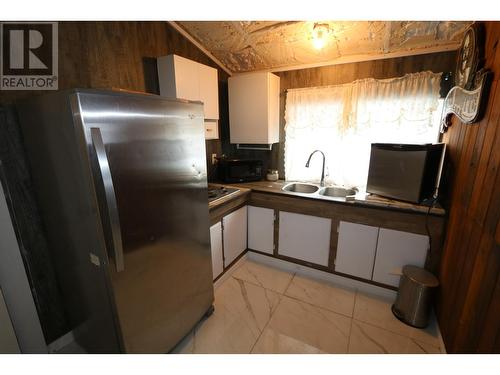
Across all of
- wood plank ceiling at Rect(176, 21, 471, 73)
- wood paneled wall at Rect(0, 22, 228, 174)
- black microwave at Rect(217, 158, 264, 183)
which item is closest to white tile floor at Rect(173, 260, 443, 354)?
black microwave at Rect(217, 158, 264, 183)

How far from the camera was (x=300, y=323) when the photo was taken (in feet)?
5.53

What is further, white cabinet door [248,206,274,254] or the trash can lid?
white cabinet door [248,206,274,254]

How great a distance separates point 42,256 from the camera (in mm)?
1396

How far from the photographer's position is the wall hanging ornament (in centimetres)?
117

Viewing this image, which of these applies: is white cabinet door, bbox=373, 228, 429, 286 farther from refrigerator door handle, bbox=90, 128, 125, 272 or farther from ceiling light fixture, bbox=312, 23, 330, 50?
refrigerator door handle, bbox=90, 128, 125, 272

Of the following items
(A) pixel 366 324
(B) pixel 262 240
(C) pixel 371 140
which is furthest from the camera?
(B) pixel 262 240

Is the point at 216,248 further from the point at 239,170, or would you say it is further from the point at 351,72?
the point at 351,72

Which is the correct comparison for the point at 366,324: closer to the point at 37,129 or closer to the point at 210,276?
the point at 210,276

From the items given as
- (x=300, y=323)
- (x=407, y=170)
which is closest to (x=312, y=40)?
(x=407, y=170)

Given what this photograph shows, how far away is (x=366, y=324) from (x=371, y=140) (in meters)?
1.62

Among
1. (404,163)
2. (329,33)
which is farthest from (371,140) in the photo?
(329,33)

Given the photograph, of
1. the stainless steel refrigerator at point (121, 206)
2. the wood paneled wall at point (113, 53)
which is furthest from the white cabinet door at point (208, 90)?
the stainless steel refrigerator at point (121, 206)

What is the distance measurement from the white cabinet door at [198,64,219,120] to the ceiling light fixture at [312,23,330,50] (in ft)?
3.13

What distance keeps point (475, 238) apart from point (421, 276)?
603mm
